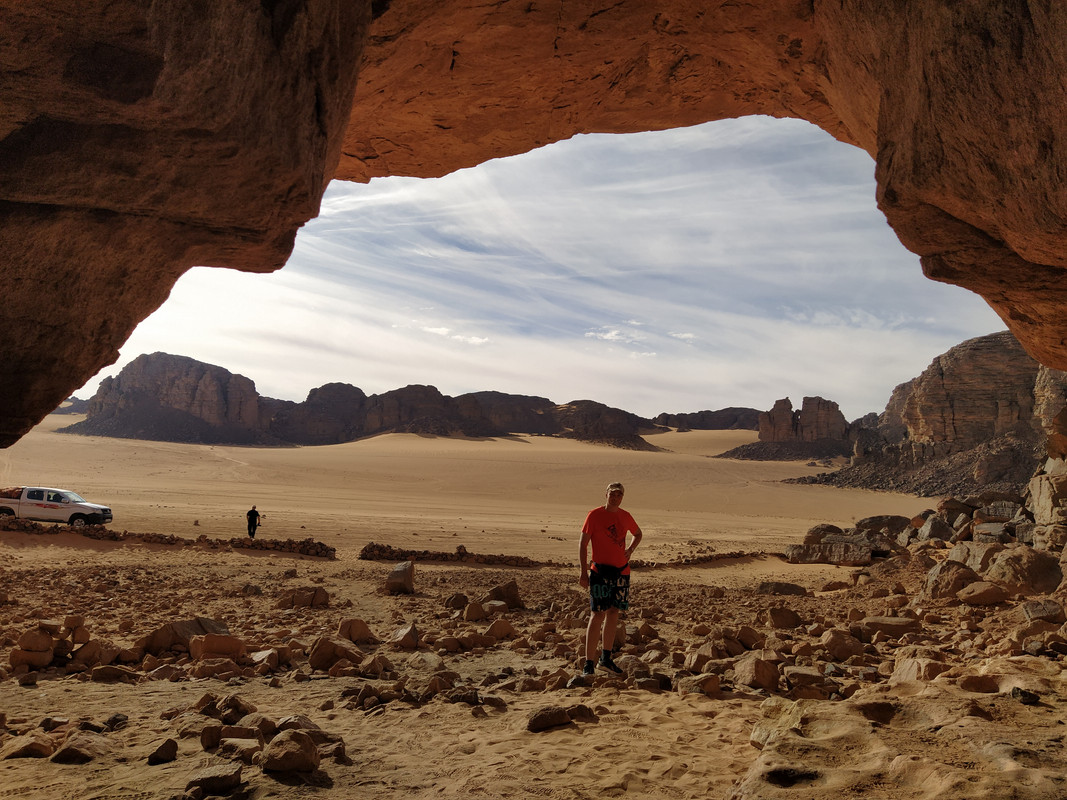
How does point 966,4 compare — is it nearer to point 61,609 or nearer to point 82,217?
point 82,217

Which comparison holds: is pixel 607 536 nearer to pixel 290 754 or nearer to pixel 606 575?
pixel 606 575

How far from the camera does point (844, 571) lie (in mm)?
13906

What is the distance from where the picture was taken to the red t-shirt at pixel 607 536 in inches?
225

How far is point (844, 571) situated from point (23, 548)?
16463 mm

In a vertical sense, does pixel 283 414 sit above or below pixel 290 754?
above

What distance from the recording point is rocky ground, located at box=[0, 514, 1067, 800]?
11.0 feet

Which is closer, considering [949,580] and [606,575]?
[606,575]

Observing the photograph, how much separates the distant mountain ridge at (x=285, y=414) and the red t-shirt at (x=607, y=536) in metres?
77.1

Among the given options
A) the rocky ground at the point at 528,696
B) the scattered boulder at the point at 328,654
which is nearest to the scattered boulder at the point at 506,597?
the rocky ground at the point at 528,696

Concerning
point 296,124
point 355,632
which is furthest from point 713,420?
point 296,124

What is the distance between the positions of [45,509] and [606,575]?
1801 cm

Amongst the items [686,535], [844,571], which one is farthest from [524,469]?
[844,571]

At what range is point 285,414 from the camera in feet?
301

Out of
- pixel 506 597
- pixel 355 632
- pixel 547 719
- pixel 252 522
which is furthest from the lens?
pixel 252 522
